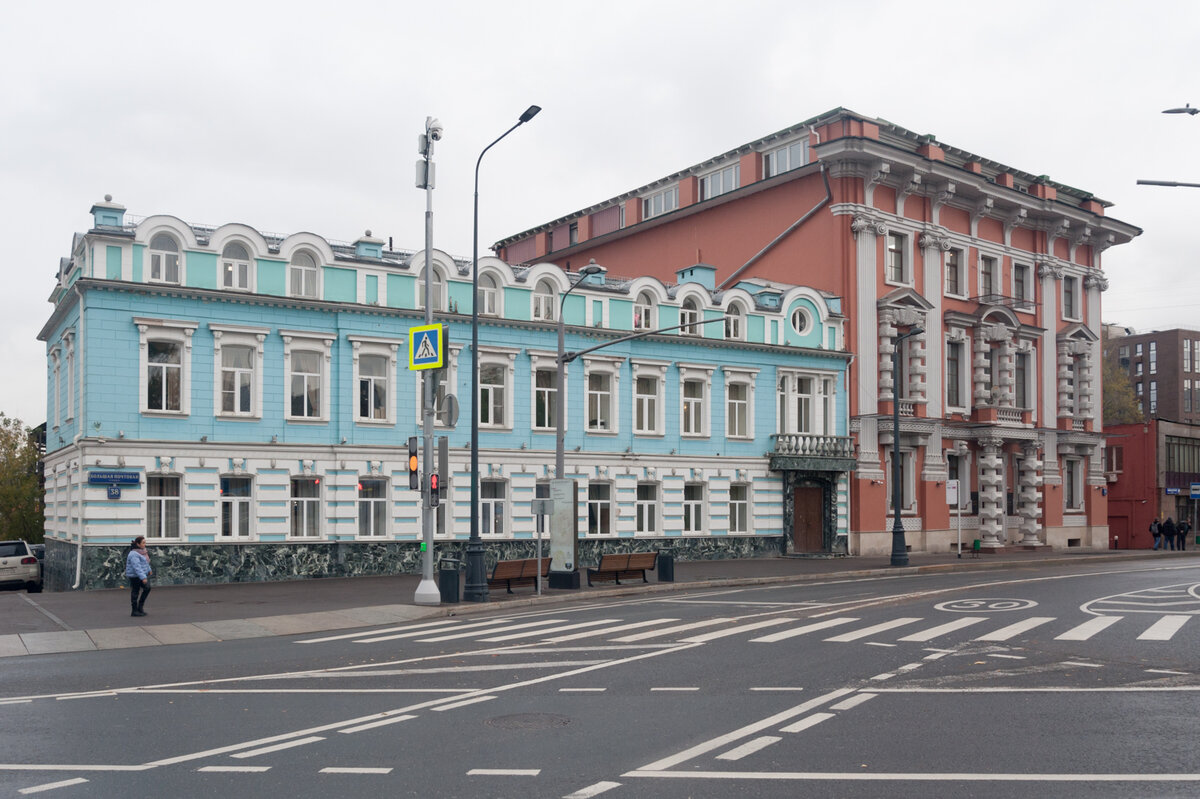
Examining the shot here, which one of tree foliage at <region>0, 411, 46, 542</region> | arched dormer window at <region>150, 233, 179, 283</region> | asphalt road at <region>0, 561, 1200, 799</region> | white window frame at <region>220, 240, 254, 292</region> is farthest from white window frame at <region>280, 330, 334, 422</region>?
tree foliage at <region>0, 411, 46, 542</region>

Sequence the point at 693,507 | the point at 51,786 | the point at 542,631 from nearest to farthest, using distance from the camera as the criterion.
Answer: the point at 51,786, the point at 542,631, the point at 693,507

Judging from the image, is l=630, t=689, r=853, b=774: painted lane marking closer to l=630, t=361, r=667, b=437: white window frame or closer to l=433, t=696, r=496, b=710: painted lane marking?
l=433, t=696, r=496, b=710: painted lane marking

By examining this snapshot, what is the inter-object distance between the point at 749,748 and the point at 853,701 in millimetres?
2691

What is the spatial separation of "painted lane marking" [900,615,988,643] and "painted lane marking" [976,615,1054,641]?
66 cm

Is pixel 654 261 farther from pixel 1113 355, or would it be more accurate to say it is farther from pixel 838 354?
pixel 1113 355

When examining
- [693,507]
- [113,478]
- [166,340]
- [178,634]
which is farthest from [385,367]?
[178,634]

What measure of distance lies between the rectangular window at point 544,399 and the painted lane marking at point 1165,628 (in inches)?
856

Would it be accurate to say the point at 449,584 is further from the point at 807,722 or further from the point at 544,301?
the point at 544,301

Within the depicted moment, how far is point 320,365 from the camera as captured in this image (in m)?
33.3

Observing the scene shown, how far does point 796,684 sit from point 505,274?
83.5 feet

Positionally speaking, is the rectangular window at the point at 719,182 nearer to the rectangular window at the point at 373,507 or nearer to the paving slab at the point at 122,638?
the rectangular window at the point at 373,507

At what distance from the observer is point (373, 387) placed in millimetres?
34312

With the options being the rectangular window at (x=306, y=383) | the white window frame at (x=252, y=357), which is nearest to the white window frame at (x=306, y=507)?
the rectangular window at (x=306, y=383)

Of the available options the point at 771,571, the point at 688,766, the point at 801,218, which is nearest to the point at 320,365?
the point at 771,571
